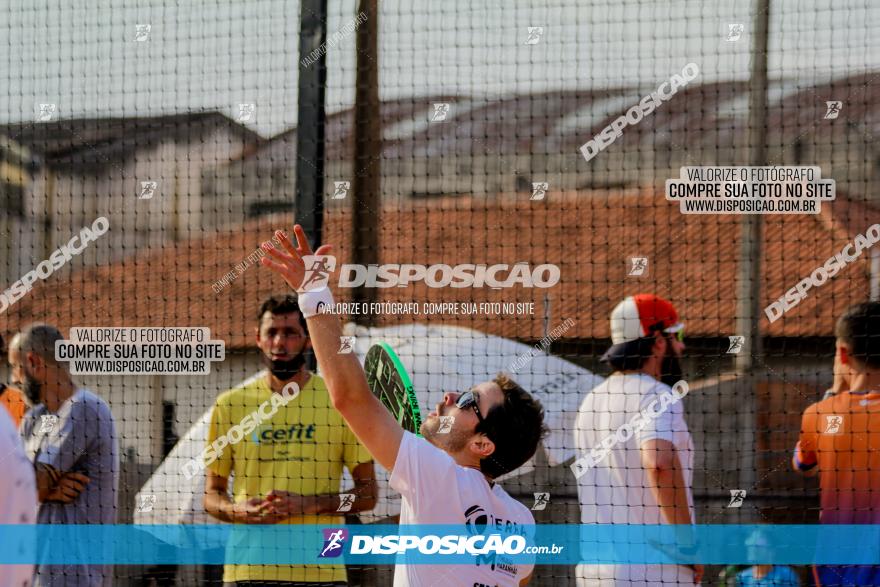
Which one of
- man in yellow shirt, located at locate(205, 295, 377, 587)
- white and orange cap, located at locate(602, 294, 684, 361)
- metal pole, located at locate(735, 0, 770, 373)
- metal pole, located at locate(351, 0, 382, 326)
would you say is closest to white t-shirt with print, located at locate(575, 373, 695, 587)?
white and orange cap, located at locate(602, 294, 684, 361)

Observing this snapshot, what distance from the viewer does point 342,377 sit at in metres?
2.35

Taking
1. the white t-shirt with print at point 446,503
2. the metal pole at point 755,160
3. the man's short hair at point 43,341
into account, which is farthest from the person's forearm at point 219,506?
the metal pole at point 755,160

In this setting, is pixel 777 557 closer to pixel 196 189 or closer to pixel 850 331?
pixel 850 331

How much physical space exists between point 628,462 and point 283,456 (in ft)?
4.18

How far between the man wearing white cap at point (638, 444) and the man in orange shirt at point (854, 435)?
0.54 m

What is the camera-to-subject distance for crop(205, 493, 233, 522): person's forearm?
3844 mm

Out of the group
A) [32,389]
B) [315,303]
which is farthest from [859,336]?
[32,389]

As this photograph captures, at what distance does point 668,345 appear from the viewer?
386 cm

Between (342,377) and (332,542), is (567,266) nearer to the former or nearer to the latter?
(332,542)

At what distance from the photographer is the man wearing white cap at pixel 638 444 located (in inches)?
138

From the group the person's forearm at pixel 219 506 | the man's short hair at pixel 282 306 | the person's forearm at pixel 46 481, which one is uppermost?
the man's short hair at pixel 282 306

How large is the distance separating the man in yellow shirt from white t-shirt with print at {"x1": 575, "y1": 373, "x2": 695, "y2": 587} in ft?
2.76

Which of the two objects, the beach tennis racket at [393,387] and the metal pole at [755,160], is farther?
the metal pole at [755,160]

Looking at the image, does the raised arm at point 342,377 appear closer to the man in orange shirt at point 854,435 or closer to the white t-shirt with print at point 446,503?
the white t-shirt with print at point 446,503
